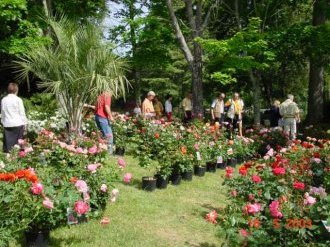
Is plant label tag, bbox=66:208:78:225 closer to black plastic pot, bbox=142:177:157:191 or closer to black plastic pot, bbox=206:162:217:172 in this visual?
black plastic pot, bbox=142:177:157:191

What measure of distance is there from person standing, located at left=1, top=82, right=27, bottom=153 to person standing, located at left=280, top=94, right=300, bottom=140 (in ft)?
22.7

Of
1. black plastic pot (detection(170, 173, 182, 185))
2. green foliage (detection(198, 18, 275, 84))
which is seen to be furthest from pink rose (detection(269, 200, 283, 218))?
green foliage (detection(198, 18, 275, 84))

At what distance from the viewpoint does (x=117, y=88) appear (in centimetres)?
866

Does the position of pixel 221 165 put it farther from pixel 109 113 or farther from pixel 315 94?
pixel 315 94

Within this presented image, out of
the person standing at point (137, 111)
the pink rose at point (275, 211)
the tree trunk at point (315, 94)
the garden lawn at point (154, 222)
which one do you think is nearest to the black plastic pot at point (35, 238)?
the garden lawn at point (154, 222)

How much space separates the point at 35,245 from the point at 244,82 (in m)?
20.3

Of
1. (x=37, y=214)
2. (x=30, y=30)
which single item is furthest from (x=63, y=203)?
(x=30, y=30)

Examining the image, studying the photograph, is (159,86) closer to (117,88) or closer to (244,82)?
(244,82)

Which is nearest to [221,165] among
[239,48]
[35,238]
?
[239,48]

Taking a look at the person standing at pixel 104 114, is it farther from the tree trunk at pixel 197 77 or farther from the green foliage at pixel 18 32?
the tree trunk at pixel 197 77

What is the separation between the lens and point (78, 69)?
28.2ft

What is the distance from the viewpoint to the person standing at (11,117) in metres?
8.18

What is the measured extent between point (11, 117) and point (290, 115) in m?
7.35

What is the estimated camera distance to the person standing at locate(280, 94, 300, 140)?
488 inches
